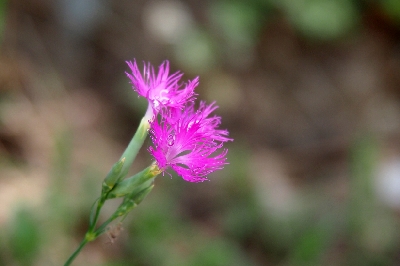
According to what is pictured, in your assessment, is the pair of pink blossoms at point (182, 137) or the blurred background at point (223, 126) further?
the blurred background at point (223, 126)

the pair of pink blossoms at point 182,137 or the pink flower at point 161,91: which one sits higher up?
the pink flower at point 161,91

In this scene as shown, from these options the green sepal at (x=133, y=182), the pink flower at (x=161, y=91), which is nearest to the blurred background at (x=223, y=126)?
the green sepal at (x=133, y=182)

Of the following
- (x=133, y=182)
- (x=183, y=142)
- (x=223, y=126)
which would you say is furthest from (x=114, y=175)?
(x=223, y=126)

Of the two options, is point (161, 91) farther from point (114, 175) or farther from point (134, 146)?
point (114, 175)

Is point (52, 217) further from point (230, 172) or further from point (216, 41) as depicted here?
point (216, 41)

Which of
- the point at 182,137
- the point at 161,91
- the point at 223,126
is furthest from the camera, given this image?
the point at 223,126

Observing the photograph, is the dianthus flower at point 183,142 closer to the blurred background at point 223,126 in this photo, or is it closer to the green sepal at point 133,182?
the green sepal at point 133,182

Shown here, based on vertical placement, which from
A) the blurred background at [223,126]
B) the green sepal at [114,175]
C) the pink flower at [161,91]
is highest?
the blurred background at [223,126]

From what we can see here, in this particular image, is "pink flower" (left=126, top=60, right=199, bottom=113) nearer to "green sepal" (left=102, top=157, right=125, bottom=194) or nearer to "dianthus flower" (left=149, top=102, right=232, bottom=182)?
"dianthus flower" (left=149, top=102, right=232, bottom=182)

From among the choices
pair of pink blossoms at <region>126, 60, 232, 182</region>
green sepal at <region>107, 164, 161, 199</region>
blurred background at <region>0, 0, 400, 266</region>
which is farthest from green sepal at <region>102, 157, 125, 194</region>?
blurred background at <region>0, 0, 400, 266</region>
